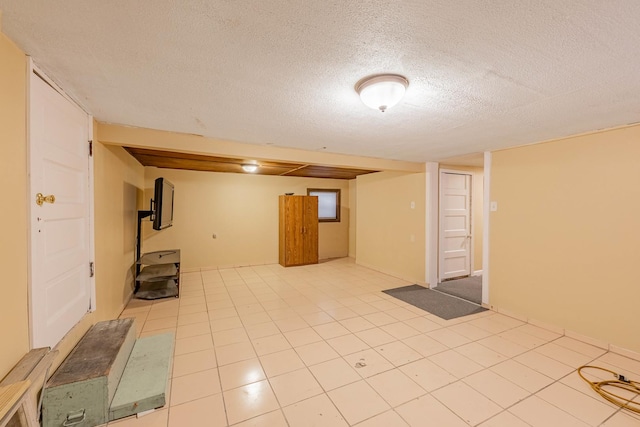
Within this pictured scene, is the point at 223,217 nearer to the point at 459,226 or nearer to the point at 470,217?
the point at 459,226

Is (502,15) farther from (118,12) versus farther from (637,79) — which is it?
(118,12)

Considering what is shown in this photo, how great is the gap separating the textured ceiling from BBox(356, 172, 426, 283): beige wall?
258 cm

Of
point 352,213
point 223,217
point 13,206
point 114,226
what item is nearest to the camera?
point 13,206

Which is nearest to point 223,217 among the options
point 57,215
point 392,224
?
point 392,224

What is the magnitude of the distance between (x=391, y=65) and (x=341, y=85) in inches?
14.9

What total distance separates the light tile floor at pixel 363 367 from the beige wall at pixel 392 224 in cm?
147

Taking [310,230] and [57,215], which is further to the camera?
[310,230]

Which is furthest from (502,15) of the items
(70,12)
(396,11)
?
(70,12)

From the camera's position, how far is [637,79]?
1.65 meters

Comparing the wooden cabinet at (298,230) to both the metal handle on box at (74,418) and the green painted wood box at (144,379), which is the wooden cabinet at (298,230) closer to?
the green painted wood box at (144,379)

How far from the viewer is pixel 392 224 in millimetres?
5602

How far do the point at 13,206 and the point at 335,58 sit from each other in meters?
1.94

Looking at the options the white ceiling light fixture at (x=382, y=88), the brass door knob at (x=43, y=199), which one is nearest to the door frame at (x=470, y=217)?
the white ceiling light fixture at (x=382, y=88)

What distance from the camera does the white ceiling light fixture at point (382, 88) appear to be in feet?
5.39
